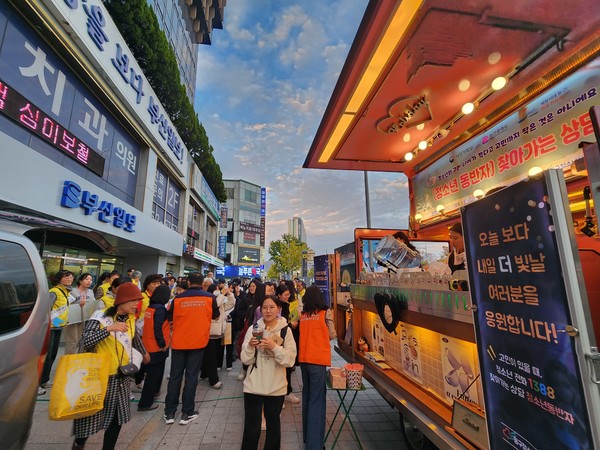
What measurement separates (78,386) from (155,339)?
200cm

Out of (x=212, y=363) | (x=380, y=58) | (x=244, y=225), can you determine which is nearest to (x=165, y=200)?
(x=212, y=363)

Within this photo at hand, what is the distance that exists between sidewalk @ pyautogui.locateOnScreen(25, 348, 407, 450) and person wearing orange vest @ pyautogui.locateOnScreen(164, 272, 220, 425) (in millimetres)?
204

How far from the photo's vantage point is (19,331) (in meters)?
2.00

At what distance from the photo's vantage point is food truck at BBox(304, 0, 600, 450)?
4.38ft

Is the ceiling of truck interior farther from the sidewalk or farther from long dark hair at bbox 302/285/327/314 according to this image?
the sidewalk

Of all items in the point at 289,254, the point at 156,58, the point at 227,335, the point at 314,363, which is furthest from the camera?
the point at 289,254

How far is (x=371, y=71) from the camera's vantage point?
2869 mm

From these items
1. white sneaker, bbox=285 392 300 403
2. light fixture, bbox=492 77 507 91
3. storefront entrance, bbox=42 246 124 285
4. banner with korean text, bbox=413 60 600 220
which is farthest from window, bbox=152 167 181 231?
light fixture, bbox=492 77 507 91

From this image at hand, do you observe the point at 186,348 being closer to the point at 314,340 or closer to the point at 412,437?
the point at 314,340

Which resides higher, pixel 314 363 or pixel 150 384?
pixel 314 363

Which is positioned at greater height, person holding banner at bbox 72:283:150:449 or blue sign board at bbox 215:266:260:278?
blue sign board at bbox 215:266:260:278

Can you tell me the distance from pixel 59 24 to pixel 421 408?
1049cm

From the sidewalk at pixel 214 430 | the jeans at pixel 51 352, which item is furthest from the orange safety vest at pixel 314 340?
the jeans at pixel 51 352

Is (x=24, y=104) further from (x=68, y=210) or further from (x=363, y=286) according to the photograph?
(x=363, y=286)
